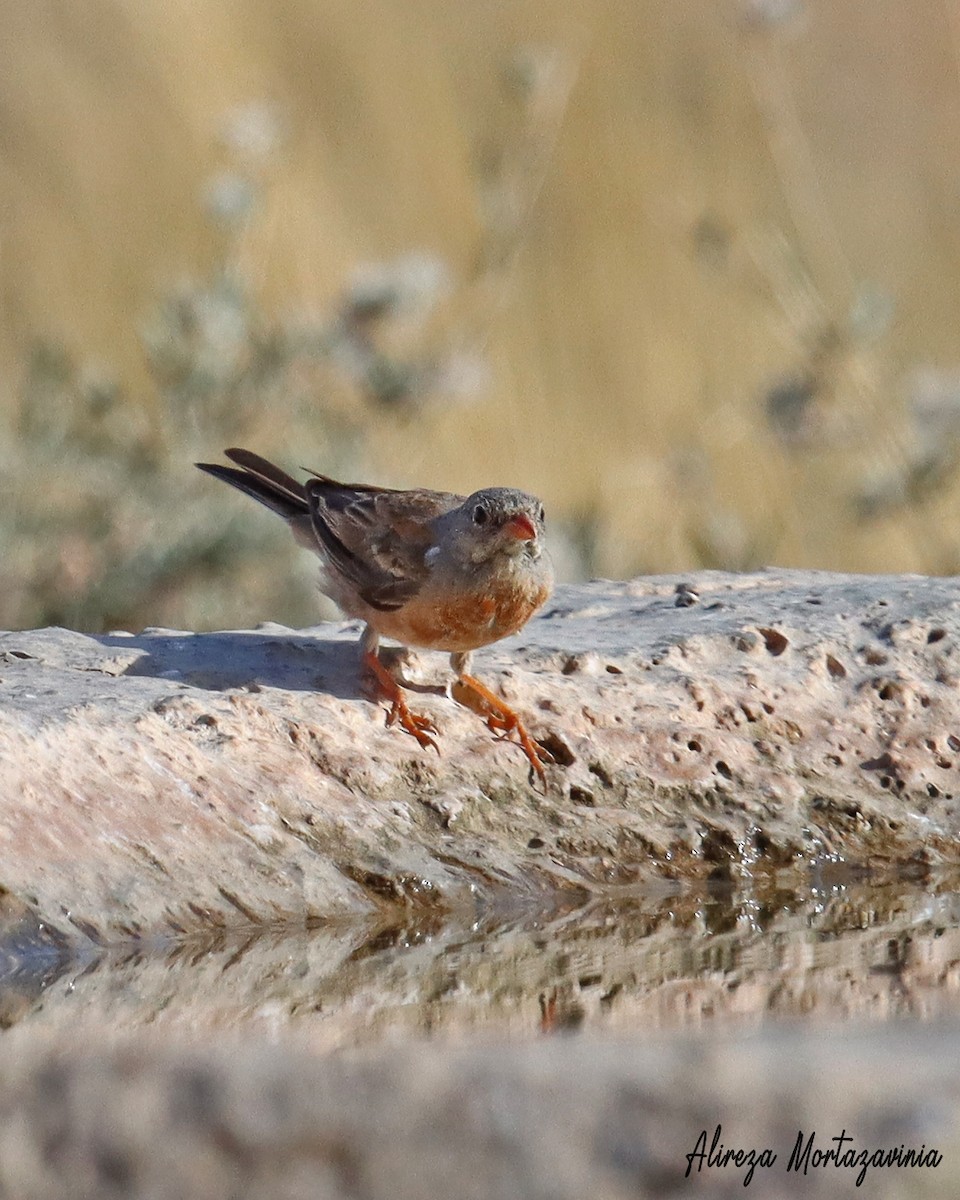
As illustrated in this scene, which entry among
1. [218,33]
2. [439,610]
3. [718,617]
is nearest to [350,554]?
[439,610]

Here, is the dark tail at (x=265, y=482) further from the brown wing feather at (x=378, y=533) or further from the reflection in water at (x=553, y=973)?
the reflection in water at (x=553, y=973)

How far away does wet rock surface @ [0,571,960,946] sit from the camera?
3711 millimetres

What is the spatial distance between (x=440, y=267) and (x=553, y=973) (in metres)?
5.75

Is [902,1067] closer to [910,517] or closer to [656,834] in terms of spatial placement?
[656,834]

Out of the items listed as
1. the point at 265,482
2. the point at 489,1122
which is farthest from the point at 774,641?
the point at 489,1122

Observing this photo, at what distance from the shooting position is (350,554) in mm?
4957

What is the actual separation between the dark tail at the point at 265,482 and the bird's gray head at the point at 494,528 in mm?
814

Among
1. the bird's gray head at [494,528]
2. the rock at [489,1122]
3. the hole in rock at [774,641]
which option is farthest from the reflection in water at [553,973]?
the bird's gray head at [494,528]

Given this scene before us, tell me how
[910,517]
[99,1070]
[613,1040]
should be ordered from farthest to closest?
[910,517] < [613,1040] < [99,1070]

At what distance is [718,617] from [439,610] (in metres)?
0.94

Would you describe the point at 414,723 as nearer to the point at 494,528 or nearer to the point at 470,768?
the point at 470,768

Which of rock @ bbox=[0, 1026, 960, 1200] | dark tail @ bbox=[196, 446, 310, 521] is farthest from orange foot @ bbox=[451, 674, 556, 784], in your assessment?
rock @ bbox=[0, 1026, 960, 1200]

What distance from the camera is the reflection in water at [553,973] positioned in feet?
9.31

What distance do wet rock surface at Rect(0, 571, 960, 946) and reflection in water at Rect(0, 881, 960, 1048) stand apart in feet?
0.43
